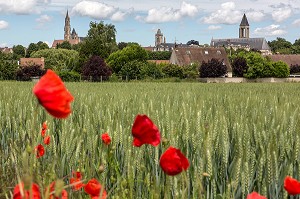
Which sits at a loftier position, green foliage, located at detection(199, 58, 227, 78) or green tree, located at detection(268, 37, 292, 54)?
green tree, located at detection(268, 37, 292, 54)

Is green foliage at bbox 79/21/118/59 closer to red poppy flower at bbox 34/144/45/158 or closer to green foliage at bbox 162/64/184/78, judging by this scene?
green foliage at bbox 162/64/184/78

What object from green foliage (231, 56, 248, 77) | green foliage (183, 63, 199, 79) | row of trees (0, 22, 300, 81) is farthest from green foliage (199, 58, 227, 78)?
Result: green foliage (231, 56, 248, 77)

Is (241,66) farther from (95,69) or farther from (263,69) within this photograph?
(95,69)

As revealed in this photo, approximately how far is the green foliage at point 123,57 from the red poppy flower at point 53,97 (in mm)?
58240

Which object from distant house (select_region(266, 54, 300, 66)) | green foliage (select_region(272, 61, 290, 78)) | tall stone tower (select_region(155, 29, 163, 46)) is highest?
tall stone tower (select_region(155, 29, 163, 46))

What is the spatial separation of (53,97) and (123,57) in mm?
59152

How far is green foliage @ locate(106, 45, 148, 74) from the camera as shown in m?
59.3

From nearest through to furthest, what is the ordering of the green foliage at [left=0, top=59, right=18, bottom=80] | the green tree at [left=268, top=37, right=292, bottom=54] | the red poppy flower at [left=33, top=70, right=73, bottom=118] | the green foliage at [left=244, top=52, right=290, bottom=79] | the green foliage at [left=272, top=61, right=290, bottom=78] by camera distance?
the red poppy flower at [left=33, top=70, right=73, bottom=118], the green foliage at [left=0, top=59, right=18, bottom=80], the green foliage at [left=244, top=52, right=290, bottom=79], the green foliage at [left=272, top=61, right=290, bottom=78], the green tree at [left=268, top=37, right=292, bottom=54]

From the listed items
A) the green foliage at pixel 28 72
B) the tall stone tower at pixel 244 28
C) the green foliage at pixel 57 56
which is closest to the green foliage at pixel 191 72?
the green foliage at pixel 28 72

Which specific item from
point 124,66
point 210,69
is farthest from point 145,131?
point 210,69

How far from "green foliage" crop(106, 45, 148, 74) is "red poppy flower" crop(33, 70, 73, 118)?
191 ft

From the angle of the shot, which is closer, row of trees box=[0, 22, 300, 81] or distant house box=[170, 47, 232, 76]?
row of trees box=[0, 22, 300, 81]

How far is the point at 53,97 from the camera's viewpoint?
3.08 feet

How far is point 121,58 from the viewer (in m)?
59.6
